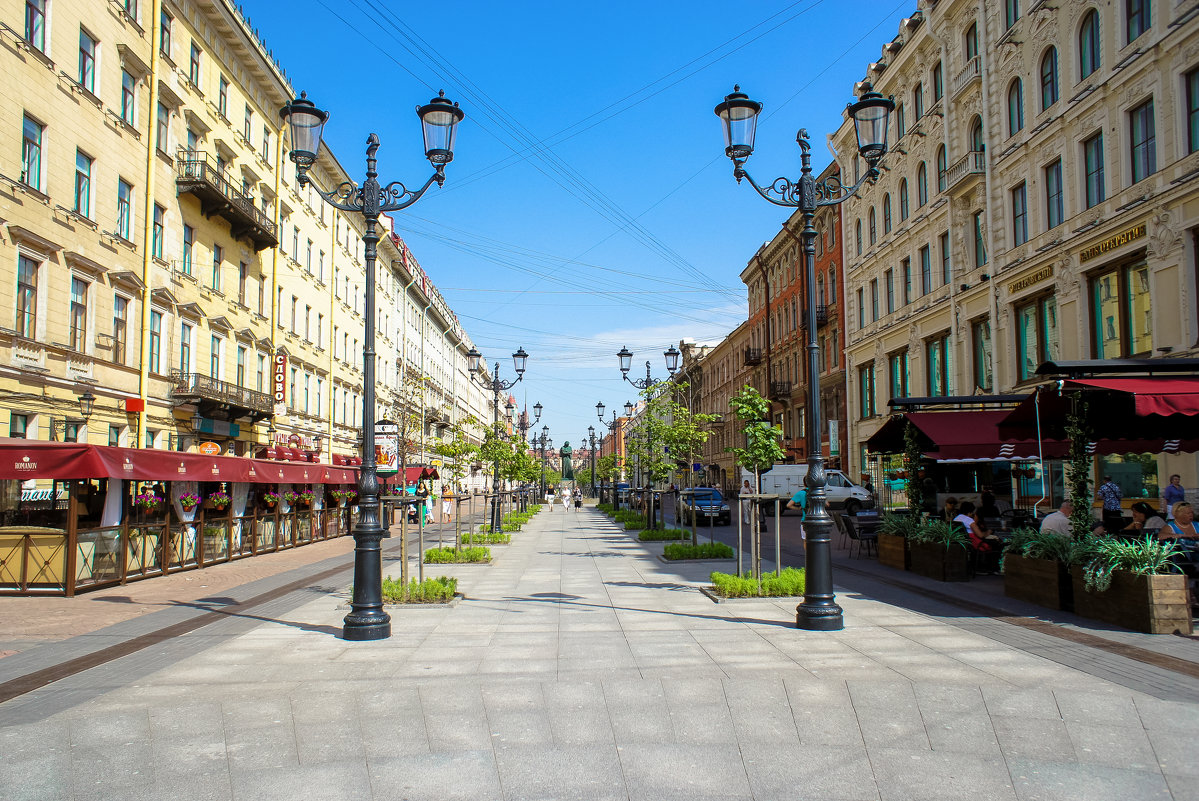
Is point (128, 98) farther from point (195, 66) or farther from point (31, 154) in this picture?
point (31, 154)

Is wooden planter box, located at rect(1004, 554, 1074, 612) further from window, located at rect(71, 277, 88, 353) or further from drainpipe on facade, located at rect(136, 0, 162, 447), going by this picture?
drainpipe on facade, located at rect(136, 0, 162, 447)

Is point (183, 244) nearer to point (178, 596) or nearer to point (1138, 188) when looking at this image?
point (178, 596)

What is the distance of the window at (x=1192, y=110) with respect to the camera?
1942cm

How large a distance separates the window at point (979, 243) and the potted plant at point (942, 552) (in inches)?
679

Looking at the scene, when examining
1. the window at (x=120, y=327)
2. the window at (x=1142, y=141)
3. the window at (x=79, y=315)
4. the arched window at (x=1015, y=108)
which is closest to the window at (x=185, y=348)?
the window at (x=120, y=327)

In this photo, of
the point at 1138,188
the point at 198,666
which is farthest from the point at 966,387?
the point at 198,666

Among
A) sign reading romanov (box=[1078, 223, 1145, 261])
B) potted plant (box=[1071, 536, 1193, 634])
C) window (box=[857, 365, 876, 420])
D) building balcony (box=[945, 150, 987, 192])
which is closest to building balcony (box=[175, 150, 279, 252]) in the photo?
building balcony (box=[945, 150, 987, 192])

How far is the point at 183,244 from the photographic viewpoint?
27938 millimetres

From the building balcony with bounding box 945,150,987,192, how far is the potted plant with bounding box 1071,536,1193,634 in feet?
70.6

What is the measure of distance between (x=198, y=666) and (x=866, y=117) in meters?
9.75

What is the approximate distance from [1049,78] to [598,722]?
1025 inches

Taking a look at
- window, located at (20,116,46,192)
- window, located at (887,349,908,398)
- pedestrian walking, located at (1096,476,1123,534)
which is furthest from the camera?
window, located at (887,349,908,398)

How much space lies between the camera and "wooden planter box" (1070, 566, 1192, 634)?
30.9 feet

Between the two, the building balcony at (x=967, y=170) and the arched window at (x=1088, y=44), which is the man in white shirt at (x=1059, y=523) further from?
the building balcony at (x=967, y=170)
